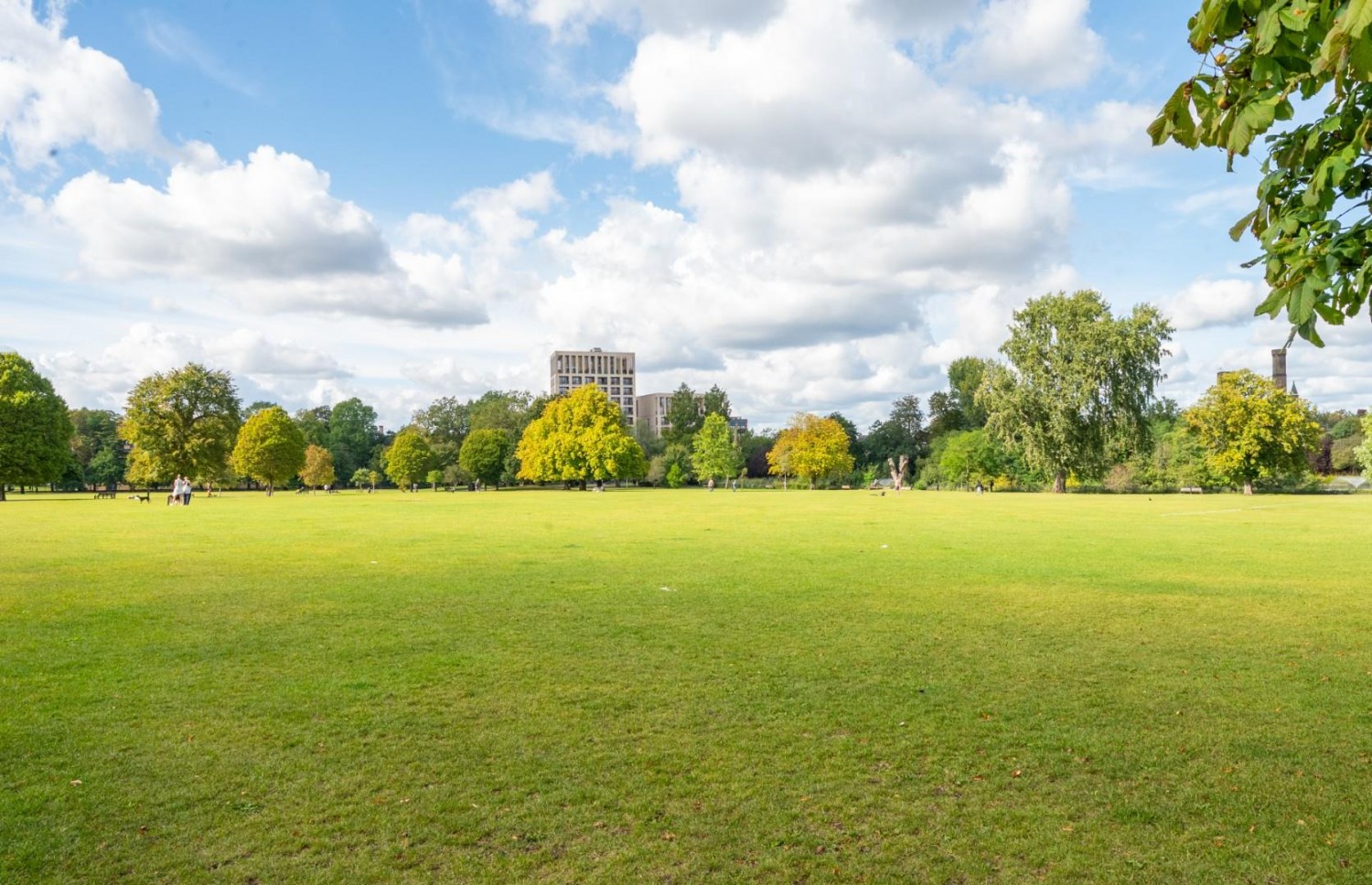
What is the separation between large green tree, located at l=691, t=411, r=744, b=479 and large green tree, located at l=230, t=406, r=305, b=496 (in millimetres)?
49924

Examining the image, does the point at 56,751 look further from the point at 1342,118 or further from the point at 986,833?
the point at 1342,118

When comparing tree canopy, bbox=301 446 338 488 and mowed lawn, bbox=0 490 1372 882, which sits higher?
tree canopy, bbox=301 446 338 488

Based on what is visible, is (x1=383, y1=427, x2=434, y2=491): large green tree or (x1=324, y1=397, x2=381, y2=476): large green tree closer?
(x1=383, y1=427, x2=434, y2=491): large green tree

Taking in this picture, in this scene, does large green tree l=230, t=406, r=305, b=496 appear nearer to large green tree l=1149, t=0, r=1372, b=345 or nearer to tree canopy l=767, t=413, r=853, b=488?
tree canopy l=767, t=413, r=853, b=488

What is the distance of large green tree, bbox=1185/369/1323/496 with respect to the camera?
66312 millimetres

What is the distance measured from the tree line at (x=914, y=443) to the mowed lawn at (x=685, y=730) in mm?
57102

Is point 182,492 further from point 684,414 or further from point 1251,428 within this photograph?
point 684,414

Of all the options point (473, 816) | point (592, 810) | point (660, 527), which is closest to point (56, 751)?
point (473, 816)

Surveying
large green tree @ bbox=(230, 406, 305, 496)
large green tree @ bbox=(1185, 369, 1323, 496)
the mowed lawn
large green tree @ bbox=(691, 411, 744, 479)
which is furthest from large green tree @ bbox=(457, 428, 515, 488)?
the mowed lawn

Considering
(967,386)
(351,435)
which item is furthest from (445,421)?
(967,386)

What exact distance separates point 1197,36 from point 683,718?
20.2 ft

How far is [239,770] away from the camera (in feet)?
20.5

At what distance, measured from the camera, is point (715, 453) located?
112 m

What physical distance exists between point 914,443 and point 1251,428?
6078 centimetres
